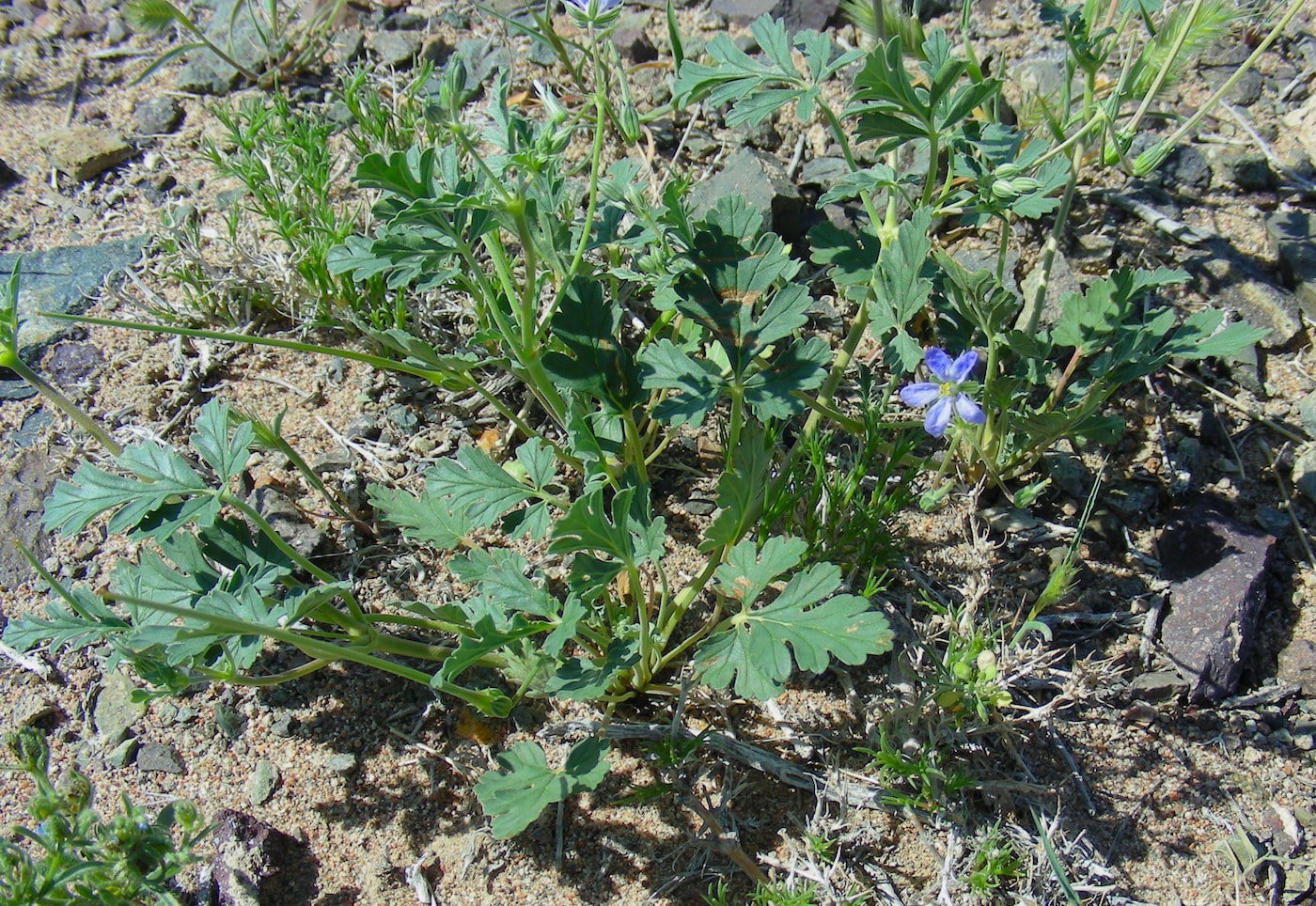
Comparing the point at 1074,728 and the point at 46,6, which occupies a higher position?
the point at 46,6

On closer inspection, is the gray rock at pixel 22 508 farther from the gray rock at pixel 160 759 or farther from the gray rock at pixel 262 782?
the gray rock at pixel 262 782

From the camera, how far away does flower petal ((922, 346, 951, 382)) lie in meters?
2.51

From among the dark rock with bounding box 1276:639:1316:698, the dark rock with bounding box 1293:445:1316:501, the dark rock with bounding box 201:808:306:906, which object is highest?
the dark rock with bounding box 1293:445:1316:501

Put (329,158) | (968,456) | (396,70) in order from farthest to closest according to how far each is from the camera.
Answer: (396,70) < (329,158) < (968,456)

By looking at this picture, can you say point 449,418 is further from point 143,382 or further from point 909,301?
point 909,301

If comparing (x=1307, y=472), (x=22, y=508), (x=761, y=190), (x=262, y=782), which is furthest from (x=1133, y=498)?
(x=22, y=508)

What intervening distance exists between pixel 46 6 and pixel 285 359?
2175 millimetres

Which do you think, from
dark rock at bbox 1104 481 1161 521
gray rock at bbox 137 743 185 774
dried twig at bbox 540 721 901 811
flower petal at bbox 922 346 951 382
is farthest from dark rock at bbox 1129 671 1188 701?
gray rock at bbox 137 743 185 774

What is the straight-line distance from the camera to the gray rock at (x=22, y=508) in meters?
2.87

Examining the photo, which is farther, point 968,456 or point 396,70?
point 396,70

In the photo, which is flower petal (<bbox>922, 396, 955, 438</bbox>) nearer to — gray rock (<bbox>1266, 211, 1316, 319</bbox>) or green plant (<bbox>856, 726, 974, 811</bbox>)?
green plant (<bbox>856, 726, 974, 811</bbox>)

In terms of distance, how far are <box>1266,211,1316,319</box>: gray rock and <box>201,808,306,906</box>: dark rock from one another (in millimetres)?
3369

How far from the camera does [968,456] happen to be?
290cm

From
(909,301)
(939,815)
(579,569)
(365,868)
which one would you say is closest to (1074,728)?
(939,815)
